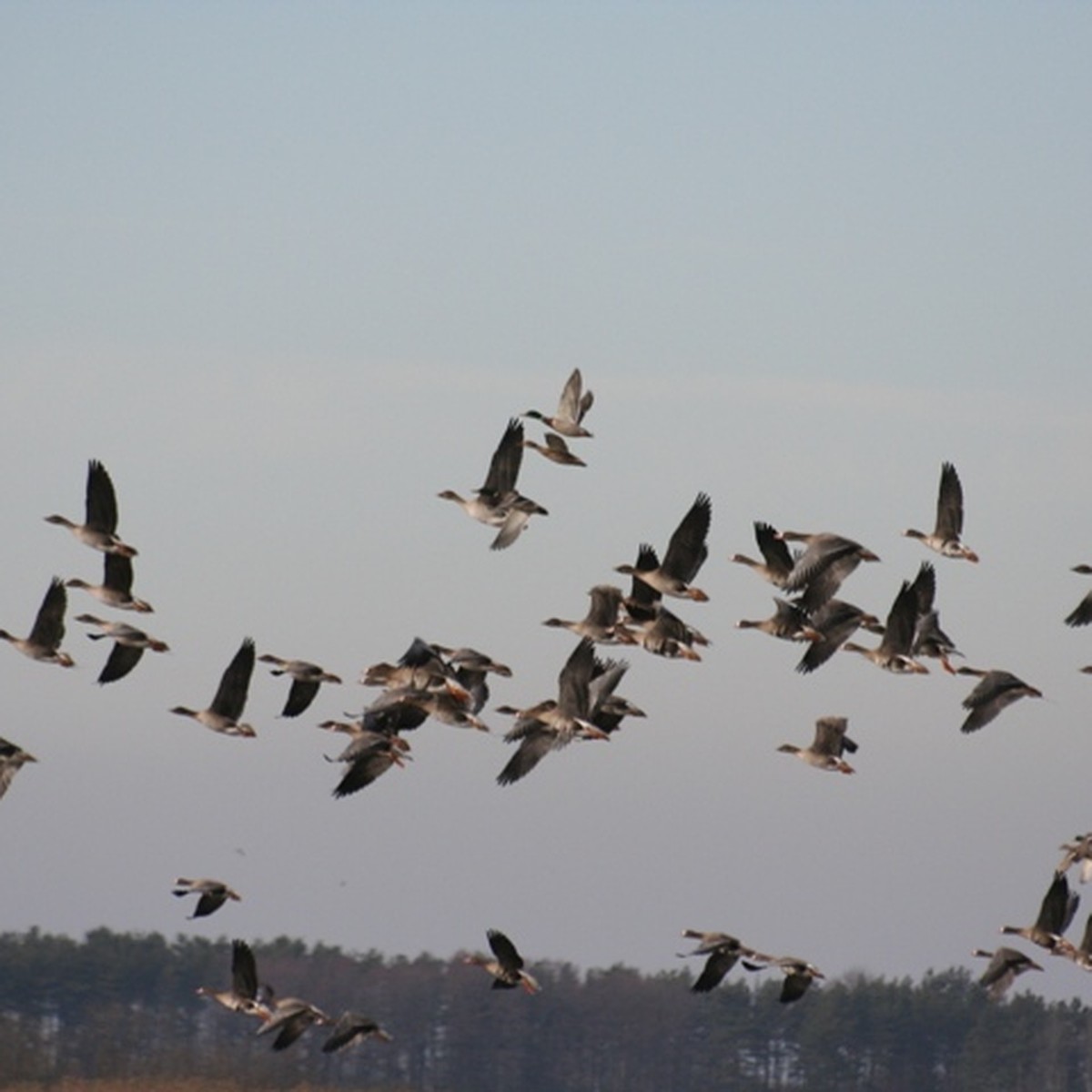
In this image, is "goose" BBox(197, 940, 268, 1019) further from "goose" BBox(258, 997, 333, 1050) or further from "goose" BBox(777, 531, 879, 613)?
"goose" BBox(777, 531, 879, 613)

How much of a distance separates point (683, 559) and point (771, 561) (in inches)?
93.8

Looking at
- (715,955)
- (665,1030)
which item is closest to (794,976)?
(715,955)

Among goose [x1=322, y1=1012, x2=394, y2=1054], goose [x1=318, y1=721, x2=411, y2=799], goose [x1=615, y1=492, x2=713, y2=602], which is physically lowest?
goose [x1=322, y1=1012, x2=394, y2=1054]

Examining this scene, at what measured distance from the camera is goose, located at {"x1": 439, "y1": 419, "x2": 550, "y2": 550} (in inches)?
1363

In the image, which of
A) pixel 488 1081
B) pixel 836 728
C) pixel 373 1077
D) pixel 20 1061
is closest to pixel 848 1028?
pixel 488 1081

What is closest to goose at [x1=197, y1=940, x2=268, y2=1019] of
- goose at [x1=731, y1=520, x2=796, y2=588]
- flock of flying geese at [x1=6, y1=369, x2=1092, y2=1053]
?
flock of flying geese at [x1=6, y1=369, x2=1092, y2=1053]

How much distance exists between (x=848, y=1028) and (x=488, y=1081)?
36.6 ft

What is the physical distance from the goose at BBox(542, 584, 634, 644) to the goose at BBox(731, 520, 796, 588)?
1.55m

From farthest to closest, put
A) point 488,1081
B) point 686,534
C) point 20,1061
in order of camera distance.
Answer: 1. point 488,1081
2. point 20,1061
3. point 686,534

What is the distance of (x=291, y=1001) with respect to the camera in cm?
3269

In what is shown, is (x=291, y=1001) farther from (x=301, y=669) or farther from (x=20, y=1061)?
(x=20, y=1061)

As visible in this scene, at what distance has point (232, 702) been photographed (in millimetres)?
33688

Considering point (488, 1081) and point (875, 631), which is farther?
point (488, 1081)

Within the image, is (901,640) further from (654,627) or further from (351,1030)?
(351,1030)
